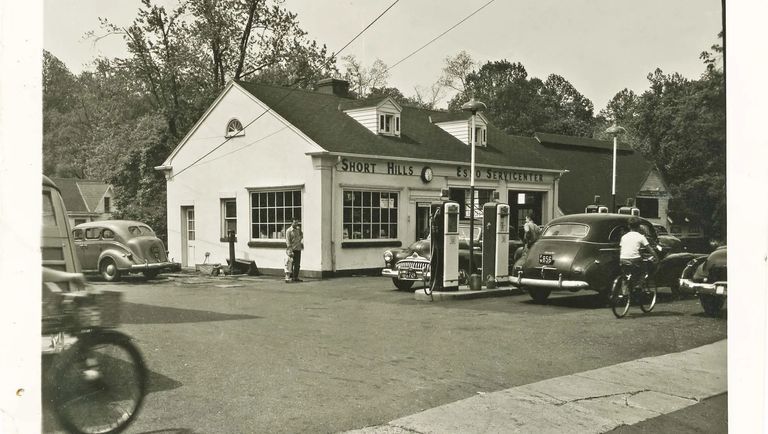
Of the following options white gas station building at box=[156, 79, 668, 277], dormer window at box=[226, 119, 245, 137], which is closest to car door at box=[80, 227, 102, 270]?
white gas station building at box=[156, 79, 668, 277]

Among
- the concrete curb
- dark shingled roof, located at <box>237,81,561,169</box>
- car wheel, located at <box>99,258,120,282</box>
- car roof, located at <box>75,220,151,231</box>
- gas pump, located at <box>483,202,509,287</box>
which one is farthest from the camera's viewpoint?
the concrete curb

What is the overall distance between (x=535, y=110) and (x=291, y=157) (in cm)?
114

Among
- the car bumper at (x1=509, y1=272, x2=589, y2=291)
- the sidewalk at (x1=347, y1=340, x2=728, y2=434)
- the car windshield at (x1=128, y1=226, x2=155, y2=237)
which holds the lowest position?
the sidewalk at (x1=347, y1=340, x2=728, y2=434)

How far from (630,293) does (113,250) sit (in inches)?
A: 106

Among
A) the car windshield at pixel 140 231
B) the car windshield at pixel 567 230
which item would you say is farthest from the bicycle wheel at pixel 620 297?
the car windshield at pixel 140 231

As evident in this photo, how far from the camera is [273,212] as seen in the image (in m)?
2.81

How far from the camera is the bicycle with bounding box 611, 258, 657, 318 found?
10.2 feet

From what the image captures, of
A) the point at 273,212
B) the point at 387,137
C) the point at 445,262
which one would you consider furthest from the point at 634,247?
the point at 445,262

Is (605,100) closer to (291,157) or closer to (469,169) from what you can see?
(469,169)

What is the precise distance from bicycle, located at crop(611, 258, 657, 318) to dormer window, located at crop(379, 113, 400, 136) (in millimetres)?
1410

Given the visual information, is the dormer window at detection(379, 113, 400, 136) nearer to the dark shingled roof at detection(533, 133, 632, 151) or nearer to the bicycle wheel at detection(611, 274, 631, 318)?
the dark shingled roof at detection(533, 133, 632, 151)

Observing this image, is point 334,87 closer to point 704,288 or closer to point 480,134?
point 480,134

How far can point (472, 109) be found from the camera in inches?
120
